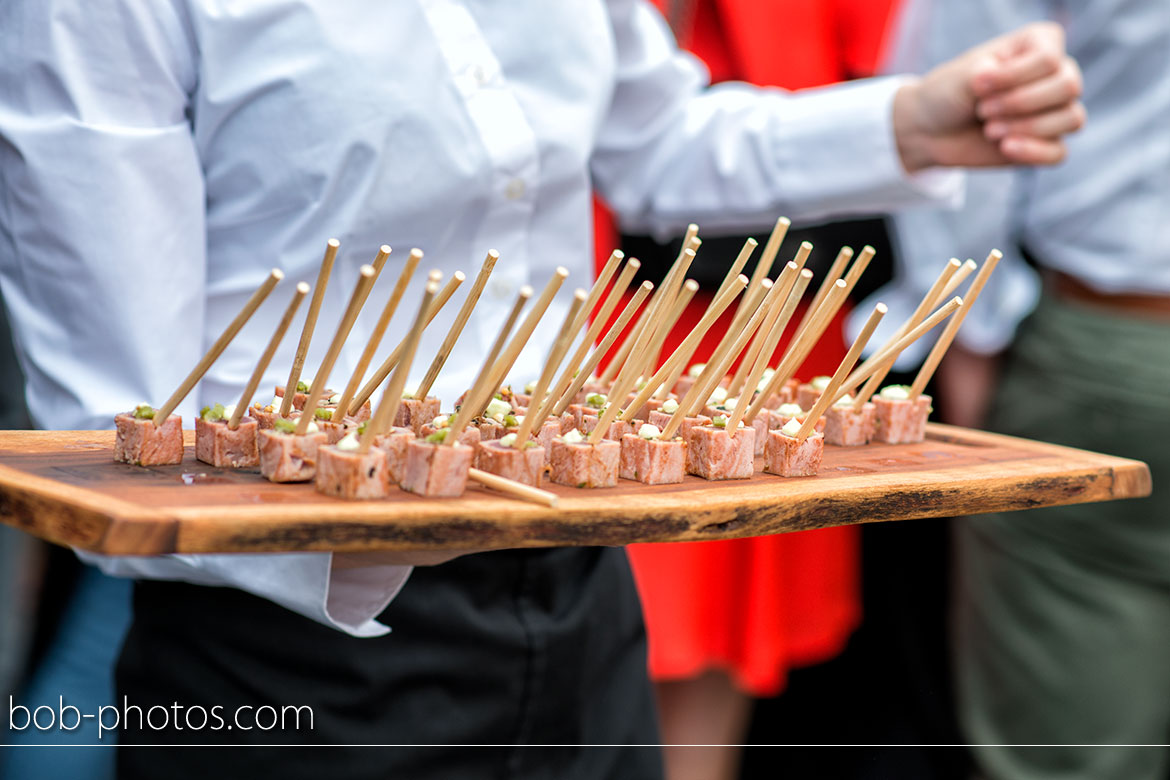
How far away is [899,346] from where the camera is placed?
1621mm

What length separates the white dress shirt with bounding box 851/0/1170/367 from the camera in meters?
2.65

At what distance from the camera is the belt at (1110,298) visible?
2.69 metres

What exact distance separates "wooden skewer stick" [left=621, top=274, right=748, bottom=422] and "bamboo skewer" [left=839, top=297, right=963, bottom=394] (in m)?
0.28

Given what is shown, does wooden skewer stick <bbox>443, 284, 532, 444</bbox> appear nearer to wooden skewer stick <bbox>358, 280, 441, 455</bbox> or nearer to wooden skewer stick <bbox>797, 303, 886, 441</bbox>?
wooden skewer stick <bbox>358, 280, 441, 455</bbox>

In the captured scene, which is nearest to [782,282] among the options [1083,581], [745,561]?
[1083,581]

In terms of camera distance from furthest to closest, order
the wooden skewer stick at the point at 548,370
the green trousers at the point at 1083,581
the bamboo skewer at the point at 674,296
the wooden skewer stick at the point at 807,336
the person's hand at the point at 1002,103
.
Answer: the green trousers at the point at 1083,581 < the person's hand at the point at 1002,103 < the wooden skewer stick at the point at 807,336 < the bamboo skewer at the point at 674,296 < the wooden skewer stick at the point at 548,370

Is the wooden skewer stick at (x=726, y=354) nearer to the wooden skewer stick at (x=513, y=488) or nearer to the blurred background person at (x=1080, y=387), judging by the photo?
the wooden skewer stick at (x=513, y=488)

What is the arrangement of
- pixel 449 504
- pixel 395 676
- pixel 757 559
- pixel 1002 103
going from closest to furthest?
pixel 449 504 < pixel 395 676 < pixel 1002 103 < pixel 757 559

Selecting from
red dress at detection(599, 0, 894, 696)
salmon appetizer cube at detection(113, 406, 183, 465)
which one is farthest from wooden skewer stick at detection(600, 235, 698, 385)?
red dress at detection(599, 0, 894, 696)

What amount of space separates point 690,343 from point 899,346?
0.36 m

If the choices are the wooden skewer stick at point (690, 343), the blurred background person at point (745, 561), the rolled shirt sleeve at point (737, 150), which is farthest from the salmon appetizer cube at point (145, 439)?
the blurred background person at point (745, 561)

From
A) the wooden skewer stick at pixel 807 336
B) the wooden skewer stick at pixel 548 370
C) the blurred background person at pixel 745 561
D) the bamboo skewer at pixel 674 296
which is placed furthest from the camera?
the blurred background person at pixel 745 561

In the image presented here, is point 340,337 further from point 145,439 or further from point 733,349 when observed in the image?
point 733,349

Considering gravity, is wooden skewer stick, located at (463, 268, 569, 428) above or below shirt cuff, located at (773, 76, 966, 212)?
below
